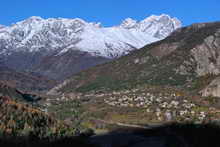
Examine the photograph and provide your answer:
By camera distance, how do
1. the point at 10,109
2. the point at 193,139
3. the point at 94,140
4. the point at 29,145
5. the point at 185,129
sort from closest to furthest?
the point at 29,145, the point at 193,139, the point at 94,140, the point at 185,129, the point at 10,109

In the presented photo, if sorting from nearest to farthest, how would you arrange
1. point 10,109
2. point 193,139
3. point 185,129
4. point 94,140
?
point 193,139 < point 94,140 < point 185,129 < point 10,109

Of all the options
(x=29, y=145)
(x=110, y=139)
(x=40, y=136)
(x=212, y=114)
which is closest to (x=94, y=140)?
(x=110, y=139)

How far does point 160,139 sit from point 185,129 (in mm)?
13934

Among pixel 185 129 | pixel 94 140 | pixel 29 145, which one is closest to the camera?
pixel 29 145

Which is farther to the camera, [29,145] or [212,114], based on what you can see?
[212,114]

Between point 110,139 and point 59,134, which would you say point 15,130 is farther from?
point 110,139

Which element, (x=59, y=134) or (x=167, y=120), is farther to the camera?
(x=167, y=120)

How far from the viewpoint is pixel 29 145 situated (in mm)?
132375

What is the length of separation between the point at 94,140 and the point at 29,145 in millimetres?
29411

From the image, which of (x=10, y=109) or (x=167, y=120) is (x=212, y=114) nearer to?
(x=167, y=120)

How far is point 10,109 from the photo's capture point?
19312 cm

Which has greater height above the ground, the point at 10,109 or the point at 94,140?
the point at 10,109

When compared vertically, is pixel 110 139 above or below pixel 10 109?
below

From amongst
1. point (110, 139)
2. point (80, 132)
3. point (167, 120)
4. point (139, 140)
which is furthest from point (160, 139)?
point (167, 120)
